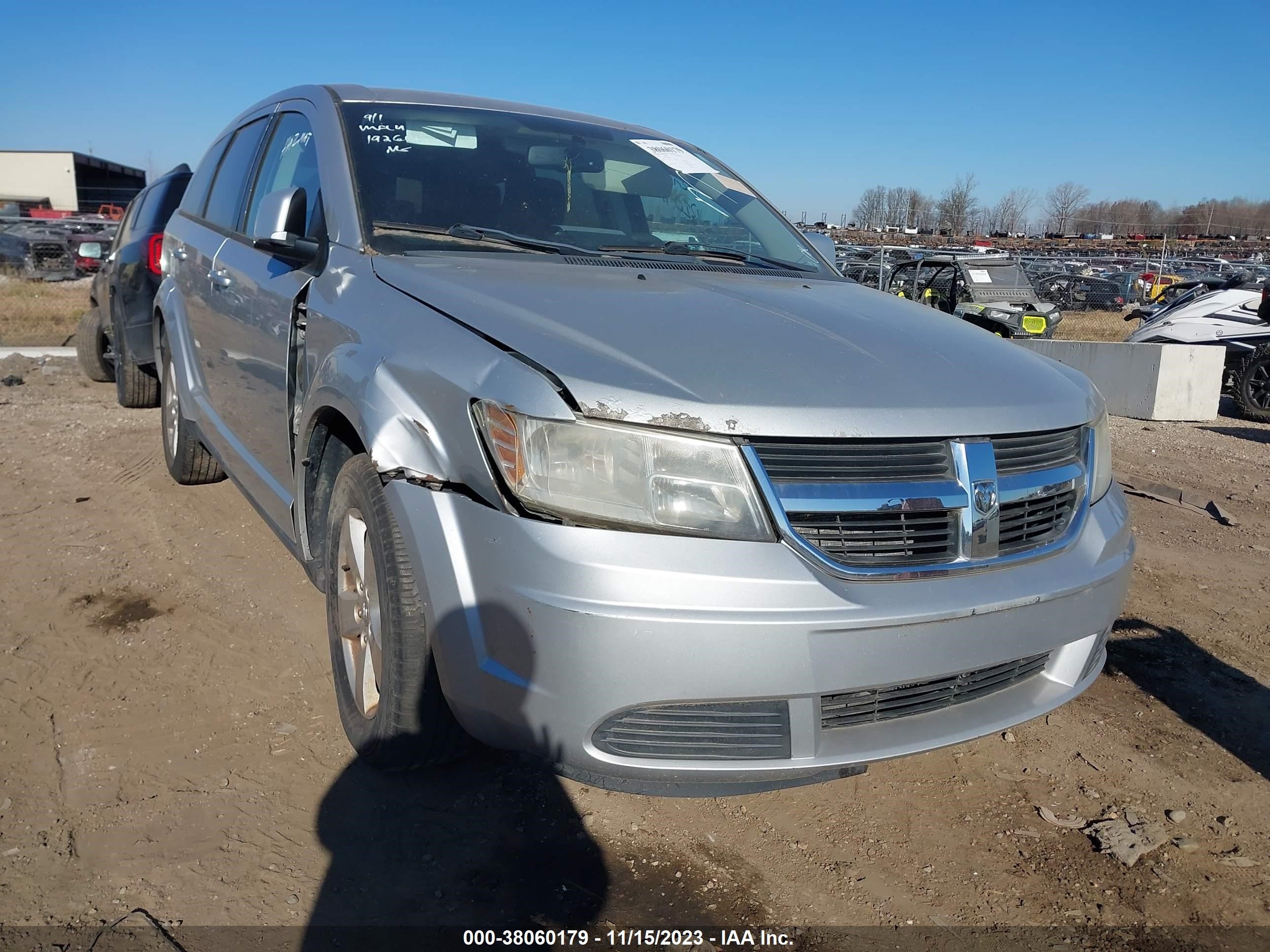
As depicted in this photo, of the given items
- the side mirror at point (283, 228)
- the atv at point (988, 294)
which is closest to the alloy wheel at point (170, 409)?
the side mirror at point (283, 228)

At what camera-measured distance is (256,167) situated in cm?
401

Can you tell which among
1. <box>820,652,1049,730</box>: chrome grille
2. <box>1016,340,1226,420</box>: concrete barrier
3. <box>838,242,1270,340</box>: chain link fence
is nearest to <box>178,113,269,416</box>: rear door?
<box>820,652,1049,730</box>: chrome grille

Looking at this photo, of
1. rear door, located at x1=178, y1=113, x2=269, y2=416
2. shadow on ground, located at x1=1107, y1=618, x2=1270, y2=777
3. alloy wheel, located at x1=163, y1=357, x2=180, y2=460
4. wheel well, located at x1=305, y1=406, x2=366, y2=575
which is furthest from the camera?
alloy wheel, located at x1=163, y1=357, x2=180, y2=460

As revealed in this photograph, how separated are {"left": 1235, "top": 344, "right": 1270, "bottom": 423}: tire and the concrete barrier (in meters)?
0.32

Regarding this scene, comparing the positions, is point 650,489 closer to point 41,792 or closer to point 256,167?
point 41,792

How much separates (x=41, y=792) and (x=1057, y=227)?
7837 centimetres

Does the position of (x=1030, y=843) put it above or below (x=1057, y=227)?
below

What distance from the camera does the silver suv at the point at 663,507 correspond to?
195cm

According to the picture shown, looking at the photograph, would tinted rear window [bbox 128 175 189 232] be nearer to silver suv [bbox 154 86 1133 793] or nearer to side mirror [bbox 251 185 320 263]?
side mirror [bbox 251 185 320 263]

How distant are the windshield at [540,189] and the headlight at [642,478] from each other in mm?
→ 1140

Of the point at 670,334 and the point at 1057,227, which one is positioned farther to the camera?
the point at 1057,227

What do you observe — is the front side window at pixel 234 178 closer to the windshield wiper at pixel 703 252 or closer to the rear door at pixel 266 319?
the rear door at pixel 266 319

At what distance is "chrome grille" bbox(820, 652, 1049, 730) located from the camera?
210cm

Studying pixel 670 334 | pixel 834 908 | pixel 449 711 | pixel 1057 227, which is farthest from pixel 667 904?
pixel 1057 227
